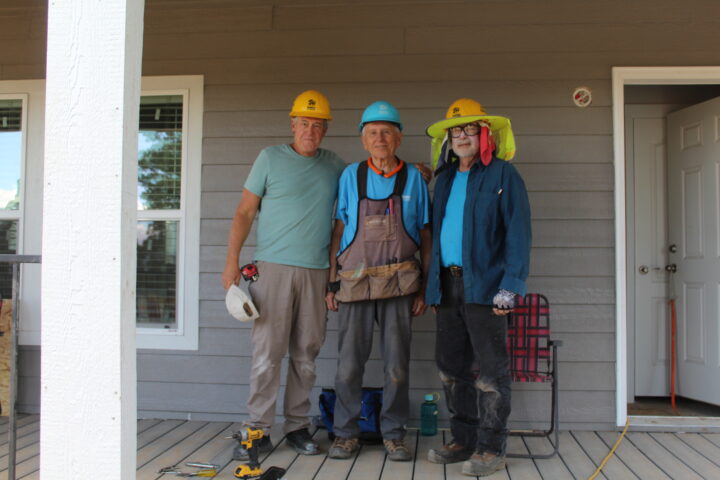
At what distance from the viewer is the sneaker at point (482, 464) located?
2.71 m

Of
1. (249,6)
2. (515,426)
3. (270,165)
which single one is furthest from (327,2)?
(515,426)

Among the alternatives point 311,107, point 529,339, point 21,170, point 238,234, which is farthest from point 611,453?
point 21,170

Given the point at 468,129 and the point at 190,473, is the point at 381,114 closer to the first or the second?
the point at 468,129

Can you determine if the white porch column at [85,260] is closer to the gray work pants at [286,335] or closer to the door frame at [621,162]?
the gray work pants at [286,335]

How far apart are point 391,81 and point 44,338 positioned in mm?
2527

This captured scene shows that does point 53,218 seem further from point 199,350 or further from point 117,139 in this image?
point 199,350

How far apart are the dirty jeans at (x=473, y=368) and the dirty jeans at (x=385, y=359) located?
0.18 metres

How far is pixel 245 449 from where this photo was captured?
2.90 m

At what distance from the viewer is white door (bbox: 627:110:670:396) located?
4.20 metres

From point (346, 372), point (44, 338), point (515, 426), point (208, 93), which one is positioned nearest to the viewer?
point (44, 338)

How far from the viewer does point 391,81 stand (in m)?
3.59

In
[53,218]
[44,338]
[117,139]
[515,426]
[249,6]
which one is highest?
[249,6]

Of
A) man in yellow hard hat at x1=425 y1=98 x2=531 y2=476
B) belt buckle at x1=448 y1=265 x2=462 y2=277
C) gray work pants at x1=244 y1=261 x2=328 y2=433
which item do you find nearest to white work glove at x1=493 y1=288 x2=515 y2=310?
man in yellow hard hat at x1=425 y1=98 x2=531 y2=476

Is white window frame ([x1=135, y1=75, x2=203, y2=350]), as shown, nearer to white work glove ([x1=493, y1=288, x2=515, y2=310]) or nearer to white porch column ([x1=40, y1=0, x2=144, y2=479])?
white work glove ([x1=493, y1=288, x2=515, y2=310])
